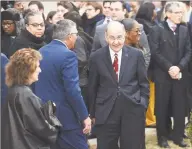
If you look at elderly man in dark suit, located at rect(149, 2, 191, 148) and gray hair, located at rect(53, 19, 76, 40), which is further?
elderly man in dark suit, located at rect(149, 2, 191, 148)

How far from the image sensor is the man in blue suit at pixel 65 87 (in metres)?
5.51

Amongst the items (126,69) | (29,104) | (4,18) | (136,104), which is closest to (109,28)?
(126,69)

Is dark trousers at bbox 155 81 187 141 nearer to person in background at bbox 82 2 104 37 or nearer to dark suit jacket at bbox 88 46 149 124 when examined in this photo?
dark suit jacket at bbox 88 46 149 124

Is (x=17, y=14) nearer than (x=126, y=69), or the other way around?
(x=126, y=69)

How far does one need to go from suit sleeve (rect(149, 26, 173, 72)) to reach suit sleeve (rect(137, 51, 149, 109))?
155 centimetres

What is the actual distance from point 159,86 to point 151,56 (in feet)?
1.61

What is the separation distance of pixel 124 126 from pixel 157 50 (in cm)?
199

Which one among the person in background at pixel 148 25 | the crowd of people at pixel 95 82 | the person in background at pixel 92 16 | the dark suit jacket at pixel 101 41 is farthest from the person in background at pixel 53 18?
the dark suit jacket at pixel 101 41

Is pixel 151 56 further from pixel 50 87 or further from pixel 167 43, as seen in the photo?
pixel 50 87

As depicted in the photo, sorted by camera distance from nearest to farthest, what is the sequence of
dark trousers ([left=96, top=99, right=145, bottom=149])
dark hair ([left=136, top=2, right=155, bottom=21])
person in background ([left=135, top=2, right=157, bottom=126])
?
1. dark trousers ([left=96, top=99, right=145, bottom=149])
2. person in background ([left=135, top=2, right=157, bottom=126])
3. dark hair ([left=136, top=2, right=155, bottom=21])

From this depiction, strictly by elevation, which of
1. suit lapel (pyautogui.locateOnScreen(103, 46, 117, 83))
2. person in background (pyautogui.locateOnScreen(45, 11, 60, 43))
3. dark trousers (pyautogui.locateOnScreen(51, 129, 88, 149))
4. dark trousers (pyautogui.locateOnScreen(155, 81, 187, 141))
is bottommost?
dark trousers (pyautogui.locateOnScreen(155, 81, 187, 141))

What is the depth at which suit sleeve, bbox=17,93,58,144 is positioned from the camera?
15.7 ft

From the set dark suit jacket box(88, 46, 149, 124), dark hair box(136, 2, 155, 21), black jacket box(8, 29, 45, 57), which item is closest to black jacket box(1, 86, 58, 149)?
dark suit jacket box(88, 46, 149, 124)

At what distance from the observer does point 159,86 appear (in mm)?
7750
